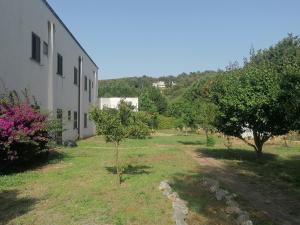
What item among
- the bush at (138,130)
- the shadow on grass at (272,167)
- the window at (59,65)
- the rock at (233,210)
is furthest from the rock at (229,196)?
the window at (59,65)

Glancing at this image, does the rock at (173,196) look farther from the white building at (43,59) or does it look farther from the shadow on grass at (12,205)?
the white building at (43,59)

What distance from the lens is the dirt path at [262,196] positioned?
423 inches

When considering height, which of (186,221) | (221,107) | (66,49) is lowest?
(186,221)

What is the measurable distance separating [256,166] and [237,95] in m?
3.28

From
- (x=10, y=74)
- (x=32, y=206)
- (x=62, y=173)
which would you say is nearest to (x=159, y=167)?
(x=62, y=173)

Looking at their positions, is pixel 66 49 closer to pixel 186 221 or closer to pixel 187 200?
pixel 187 200

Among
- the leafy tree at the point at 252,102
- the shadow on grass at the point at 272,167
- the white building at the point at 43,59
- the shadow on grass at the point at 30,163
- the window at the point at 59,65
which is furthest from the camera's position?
the window at the point at 59,65

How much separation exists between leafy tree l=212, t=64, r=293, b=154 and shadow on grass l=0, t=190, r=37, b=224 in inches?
436

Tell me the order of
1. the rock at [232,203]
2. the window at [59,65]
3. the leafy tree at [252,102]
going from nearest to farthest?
the rock at [232,203] → the leafy tree at [252,102] → the window at [59,65]

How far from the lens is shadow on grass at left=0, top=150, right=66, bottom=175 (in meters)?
16.0

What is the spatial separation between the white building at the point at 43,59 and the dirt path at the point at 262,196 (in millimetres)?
7530

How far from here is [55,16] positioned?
1026 inches

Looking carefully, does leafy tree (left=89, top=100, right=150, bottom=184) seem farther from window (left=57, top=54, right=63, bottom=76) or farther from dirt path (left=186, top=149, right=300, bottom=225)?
window (left=57, top=54, right=63, bottom=76)

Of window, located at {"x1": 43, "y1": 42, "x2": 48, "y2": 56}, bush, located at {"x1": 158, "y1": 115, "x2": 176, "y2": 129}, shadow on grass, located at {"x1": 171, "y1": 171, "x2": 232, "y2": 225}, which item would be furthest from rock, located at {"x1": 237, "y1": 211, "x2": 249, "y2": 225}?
bush, located at {"x1": 158, "y1": 115, "x2": 176, "y2": 129}
